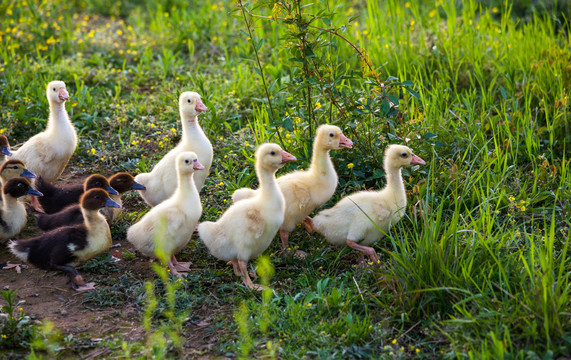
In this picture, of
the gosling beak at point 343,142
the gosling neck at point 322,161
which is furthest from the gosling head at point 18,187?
the gosling beak at point 343,142

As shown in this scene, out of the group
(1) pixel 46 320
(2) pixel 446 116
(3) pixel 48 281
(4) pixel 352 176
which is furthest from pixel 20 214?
(2) pixel 446 116

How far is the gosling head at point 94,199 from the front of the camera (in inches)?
203

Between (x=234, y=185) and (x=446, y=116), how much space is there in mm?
2273

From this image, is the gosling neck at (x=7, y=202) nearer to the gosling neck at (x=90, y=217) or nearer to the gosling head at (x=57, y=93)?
the gosling neck at (x=90, y=217)

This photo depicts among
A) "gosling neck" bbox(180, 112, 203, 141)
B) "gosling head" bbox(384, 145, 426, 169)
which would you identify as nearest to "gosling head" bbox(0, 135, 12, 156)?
"gosling neck" bbox(180, 112, 203, 141)

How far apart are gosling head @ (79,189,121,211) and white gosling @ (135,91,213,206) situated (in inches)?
25.0

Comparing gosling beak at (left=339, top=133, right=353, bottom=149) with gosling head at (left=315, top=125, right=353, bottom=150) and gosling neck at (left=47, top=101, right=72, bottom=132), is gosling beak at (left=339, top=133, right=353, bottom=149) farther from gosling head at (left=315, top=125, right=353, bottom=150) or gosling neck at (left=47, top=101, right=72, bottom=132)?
gosling neck at (left=47, top=101, right=72, bottom=132)

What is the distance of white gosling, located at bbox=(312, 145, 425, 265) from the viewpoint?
5.18 metres

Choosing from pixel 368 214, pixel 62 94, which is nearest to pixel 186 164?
pixel 368 214

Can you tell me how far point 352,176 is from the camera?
6.09m

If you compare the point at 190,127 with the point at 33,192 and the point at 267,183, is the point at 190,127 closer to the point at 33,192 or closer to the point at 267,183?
the point at 267,183

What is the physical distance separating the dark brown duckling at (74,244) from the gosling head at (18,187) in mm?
577

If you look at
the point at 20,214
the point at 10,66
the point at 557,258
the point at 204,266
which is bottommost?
the point at 557,258

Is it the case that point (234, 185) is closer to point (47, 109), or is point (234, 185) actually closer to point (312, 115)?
point (312, 115)
